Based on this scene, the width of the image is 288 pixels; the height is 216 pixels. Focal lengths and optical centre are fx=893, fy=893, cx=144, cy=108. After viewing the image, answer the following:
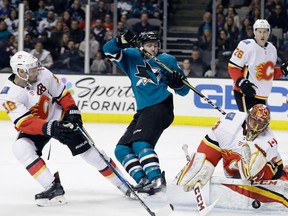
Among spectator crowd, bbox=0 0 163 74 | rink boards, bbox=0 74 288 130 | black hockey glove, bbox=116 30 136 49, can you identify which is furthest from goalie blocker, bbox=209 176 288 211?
spectator crowd, bbox=0 0 163 74

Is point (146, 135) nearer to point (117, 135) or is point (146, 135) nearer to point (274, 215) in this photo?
point (274, 215)

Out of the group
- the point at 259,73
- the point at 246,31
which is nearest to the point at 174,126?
the point at 246,31

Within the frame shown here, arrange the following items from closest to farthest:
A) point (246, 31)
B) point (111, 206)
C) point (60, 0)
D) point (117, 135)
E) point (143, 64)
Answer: point (111, 206)
point (143, 64)
point (117, 135)
point (246, 31)
point (60, 0)

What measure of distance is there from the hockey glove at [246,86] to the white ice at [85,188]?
642 mm

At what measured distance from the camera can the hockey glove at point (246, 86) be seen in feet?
21.7

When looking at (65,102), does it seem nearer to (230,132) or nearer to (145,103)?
(145,103)

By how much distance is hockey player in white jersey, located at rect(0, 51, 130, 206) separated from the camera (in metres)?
4.91

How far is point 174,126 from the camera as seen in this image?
9.14 meters

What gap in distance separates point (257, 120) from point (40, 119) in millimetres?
1230

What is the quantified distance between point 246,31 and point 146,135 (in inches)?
196

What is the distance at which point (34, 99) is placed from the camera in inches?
199

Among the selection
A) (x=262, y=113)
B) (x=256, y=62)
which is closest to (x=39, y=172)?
(x=262, y=113)

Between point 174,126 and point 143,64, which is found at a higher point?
point 143,64

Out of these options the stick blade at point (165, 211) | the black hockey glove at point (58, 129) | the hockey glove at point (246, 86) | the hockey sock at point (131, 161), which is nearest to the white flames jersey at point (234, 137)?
the stick blade at point (165, 211)
